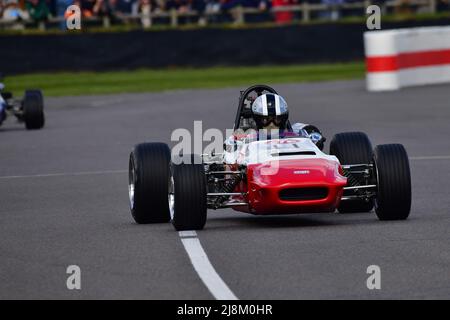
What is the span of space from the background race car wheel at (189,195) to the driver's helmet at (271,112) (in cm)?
127

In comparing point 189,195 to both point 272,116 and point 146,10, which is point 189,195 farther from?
point 146,10

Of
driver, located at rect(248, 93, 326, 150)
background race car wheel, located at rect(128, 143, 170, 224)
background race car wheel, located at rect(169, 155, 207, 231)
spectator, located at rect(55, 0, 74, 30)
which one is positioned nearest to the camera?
background race car wheel, located at rect(169, 155, 207, 231)

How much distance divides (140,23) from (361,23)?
6865 mm

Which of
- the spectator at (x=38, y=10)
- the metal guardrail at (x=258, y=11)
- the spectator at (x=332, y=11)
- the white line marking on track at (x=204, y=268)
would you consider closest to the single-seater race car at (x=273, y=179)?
the white line marking on track at (x=204, y=268)

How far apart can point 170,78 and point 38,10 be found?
4220 millimetres

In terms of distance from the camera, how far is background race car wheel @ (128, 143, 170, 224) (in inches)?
510

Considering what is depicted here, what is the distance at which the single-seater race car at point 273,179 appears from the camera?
1190 centimetres

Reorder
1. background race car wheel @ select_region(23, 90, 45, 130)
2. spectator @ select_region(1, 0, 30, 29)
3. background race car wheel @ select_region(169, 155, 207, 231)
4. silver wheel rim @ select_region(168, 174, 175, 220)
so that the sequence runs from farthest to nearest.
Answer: spectator @ select_region(1, 0, 30, 29)
background race car wheel @ select_region(23, 90, 45, 130)
silver wheel rim @ select_region(168, 174, 175, 220)
background race car wheel @ select_region(169, 155, 207, 231)

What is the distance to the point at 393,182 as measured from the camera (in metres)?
12.3

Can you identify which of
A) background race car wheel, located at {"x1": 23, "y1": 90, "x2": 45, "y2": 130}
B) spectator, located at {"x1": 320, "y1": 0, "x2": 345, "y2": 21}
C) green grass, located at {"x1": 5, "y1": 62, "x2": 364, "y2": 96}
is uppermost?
spectator, located at {"x1": 320, "y1": 0, "x2": 345, "y2": 21}

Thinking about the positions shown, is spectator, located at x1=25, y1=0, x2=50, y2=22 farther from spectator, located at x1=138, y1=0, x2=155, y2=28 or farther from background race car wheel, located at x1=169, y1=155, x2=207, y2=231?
background race car wheel, located at x1=169, y1=155, x2=207, y2=231

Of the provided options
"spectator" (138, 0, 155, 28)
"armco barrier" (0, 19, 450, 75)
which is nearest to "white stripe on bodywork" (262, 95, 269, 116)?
"armco barrier" (0, 19, 450, 75)

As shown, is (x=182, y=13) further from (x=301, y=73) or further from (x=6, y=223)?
(x=6, y=223)

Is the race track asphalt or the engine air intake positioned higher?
the engine air intake
